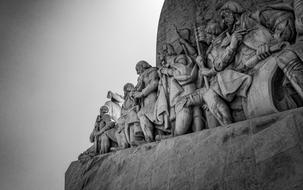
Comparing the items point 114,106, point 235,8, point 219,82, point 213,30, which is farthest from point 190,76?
point 114,106

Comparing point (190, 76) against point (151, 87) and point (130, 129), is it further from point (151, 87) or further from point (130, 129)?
point (130, 129)

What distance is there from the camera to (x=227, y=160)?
2.67 metres

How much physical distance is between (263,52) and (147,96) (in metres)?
2.49

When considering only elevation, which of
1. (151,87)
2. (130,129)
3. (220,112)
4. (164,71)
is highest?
(164,71)

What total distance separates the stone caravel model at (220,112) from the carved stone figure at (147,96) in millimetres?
21

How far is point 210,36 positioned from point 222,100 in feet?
4.72

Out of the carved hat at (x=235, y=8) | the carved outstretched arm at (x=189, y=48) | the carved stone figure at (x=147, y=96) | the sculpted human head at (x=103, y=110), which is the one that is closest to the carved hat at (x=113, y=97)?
the sculpted human head at (x=103, y=110)

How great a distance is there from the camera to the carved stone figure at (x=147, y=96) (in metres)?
4.49

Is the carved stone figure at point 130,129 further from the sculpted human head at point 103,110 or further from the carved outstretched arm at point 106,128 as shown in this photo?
the sculpted human head at point 103,110

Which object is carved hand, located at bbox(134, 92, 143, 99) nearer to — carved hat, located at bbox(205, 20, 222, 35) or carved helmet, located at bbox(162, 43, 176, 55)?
carved helmet, located at bbox(162, 43, 176, 55)

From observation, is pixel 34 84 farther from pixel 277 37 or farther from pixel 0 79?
pixel 277 37

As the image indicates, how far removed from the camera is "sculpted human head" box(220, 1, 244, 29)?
3.84 metres

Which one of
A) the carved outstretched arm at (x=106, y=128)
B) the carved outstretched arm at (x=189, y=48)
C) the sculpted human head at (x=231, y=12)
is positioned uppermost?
the sculpted human head at (x=231, y=12)

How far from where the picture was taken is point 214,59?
385 cm
